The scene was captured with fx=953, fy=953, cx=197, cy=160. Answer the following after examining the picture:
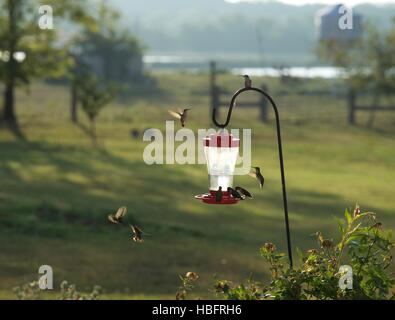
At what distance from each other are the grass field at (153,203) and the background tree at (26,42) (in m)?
2.55

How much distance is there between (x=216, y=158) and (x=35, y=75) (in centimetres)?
4235

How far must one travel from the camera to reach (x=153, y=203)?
25.6 m

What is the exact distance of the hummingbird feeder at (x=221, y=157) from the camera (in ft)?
18.7

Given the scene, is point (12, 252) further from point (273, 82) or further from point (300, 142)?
point (273, 82)

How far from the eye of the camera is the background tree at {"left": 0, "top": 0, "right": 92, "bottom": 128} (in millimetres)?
46031

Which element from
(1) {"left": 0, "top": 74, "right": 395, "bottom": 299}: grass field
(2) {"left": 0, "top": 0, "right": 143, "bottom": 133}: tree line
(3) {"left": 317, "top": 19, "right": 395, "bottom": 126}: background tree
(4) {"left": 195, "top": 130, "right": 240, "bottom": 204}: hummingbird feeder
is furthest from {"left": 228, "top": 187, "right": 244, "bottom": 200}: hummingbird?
(3) {"left": 317, "top": 19, "right": 395, "bottom": 126}: background tree

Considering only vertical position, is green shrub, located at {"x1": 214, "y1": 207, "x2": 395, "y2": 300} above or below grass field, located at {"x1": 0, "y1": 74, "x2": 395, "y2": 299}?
below

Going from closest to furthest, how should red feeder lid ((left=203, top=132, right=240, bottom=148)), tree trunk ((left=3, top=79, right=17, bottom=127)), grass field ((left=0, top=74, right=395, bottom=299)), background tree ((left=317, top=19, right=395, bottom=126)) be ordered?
red feeder lid ((left=203, top=132, right=240, bottom=148))
grass field ((left=0, top=74, right=395, bottom=299))
tree trunk ((left=3, top=79, right=17, bottom=127))
background tree ((left=317, top=19, right=395, bottom=126))

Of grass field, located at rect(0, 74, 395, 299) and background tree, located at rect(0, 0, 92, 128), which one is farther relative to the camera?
background tree, located at rect(0, 0, 92, 128)

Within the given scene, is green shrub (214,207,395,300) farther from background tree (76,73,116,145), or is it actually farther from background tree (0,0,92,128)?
background tree (0,0,92,128)

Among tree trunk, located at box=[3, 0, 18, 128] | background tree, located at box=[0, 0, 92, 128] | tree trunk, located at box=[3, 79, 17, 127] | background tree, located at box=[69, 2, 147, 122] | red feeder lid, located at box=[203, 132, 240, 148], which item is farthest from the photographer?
background tree, located at box=[69, 2, 147, 122]

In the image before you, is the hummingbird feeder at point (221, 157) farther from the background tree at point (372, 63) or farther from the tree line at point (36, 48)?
the background tree at point (372, 63)

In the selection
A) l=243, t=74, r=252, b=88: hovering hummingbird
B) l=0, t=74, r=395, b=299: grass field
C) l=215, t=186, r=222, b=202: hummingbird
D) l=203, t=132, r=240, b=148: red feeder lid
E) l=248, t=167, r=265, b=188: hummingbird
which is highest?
l=0, t=74, r=395, b=299: grass field

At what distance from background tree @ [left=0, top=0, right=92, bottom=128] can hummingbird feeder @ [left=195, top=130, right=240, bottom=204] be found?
133 feet
